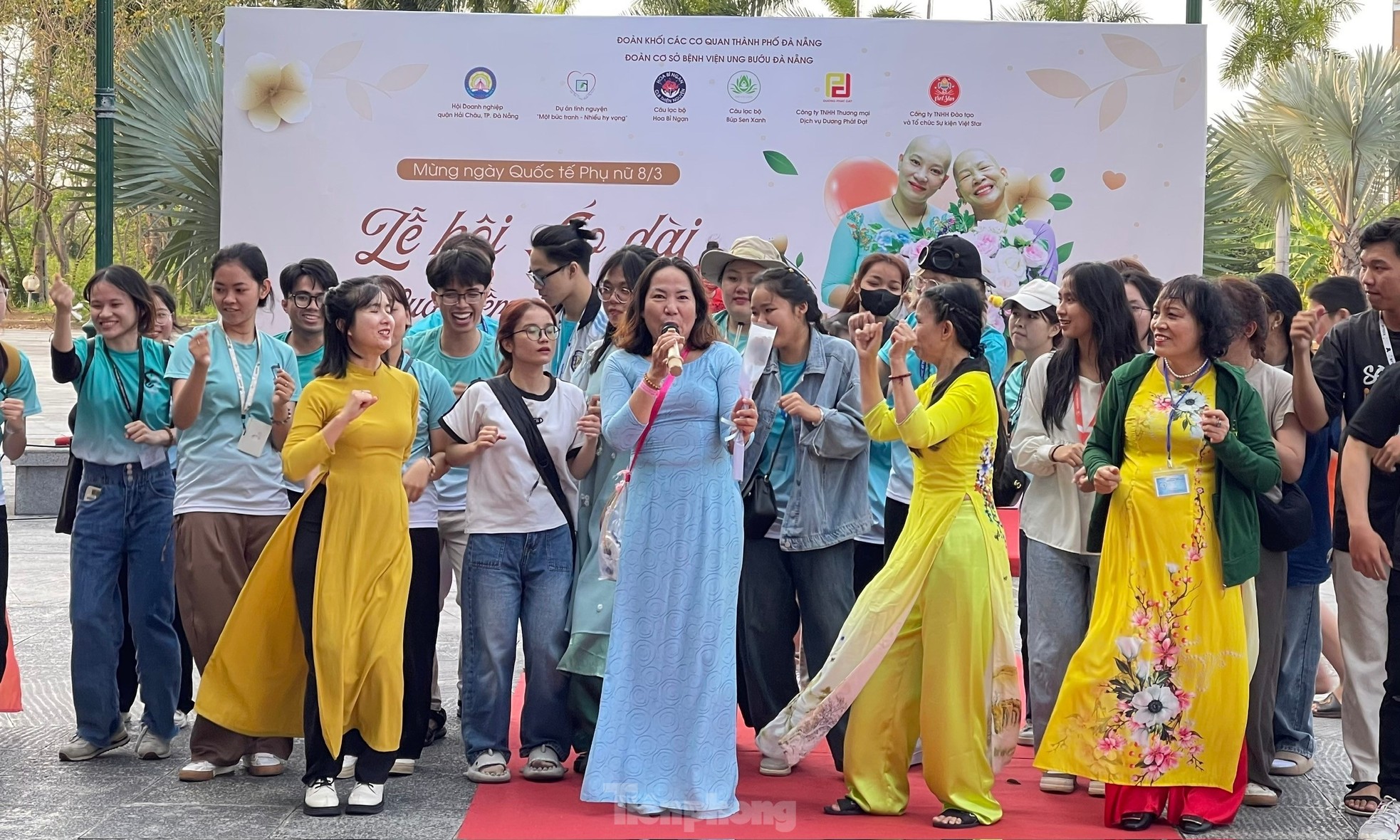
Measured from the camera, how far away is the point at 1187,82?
1045 centimetres

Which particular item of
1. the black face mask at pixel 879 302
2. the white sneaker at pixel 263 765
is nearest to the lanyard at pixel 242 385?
the white sneaker at pixel 263 765

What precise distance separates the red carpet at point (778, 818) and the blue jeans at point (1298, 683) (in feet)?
3.05

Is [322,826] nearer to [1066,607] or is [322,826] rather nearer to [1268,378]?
[1066,607]

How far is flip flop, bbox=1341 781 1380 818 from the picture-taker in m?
4.73

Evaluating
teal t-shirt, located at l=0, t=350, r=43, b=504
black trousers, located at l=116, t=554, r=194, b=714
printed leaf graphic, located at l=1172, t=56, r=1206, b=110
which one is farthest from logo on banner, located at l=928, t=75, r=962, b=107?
teal t-shirt, located at l=0, t=350, r=43, b=504

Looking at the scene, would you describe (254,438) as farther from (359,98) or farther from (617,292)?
(359,98)

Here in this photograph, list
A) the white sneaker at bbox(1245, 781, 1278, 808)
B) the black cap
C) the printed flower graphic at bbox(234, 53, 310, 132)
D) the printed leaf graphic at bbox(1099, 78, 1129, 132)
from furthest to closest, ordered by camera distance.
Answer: the printed leaf graphic at bbox(1099, 78, 1129, 132)
the printed flower graphic at bbox(234, 53, 310, 132)
the black cap
the white sneaker at bbox(1245, 781, 1278, 808)

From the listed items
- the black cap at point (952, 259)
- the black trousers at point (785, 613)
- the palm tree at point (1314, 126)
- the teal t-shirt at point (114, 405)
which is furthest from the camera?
the palm tree at point (1314, 126)

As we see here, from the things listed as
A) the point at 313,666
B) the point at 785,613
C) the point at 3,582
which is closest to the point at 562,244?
the point at 785,613

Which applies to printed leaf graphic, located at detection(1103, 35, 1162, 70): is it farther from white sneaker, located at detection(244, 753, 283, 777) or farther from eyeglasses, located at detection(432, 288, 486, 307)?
white sneaker, located at detection(244, 753, 283, 777)

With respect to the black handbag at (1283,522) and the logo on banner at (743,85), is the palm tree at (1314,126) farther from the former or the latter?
the black handbag at (1283,522)

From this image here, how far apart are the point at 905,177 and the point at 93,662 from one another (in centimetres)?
671

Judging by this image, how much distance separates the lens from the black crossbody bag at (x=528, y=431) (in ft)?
16.6

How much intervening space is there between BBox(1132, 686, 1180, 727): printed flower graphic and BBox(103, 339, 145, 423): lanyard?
11.6 ft
